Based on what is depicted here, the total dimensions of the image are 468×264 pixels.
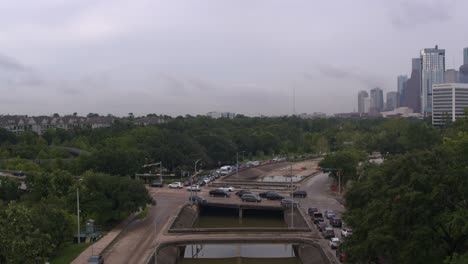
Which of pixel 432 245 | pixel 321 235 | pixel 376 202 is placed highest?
pixel 376 202

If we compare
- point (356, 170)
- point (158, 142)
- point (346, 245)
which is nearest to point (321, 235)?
point (346, 245)

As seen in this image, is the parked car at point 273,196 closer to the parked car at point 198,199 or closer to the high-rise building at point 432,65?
the parked car at point 198,199

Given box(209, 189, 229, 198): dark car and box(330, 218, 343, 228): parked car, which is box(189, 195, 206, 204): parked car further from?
box(330, 218, 343, 228): parked car

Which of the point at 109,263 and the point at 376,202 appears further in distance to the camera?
the point at 109,263

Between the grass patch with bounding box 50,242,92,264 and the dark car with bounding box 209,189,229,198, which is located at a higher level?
the dark car with bounding box 209,189,229,198

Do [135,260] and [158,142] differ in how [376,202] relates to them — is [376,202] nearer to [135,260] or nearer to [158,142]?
[135,260]

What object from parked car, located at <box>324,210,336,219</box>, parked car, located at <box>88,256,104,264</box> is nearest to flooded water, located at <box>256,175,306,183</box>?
parked car, located at <box>324,210,336,219</box>
